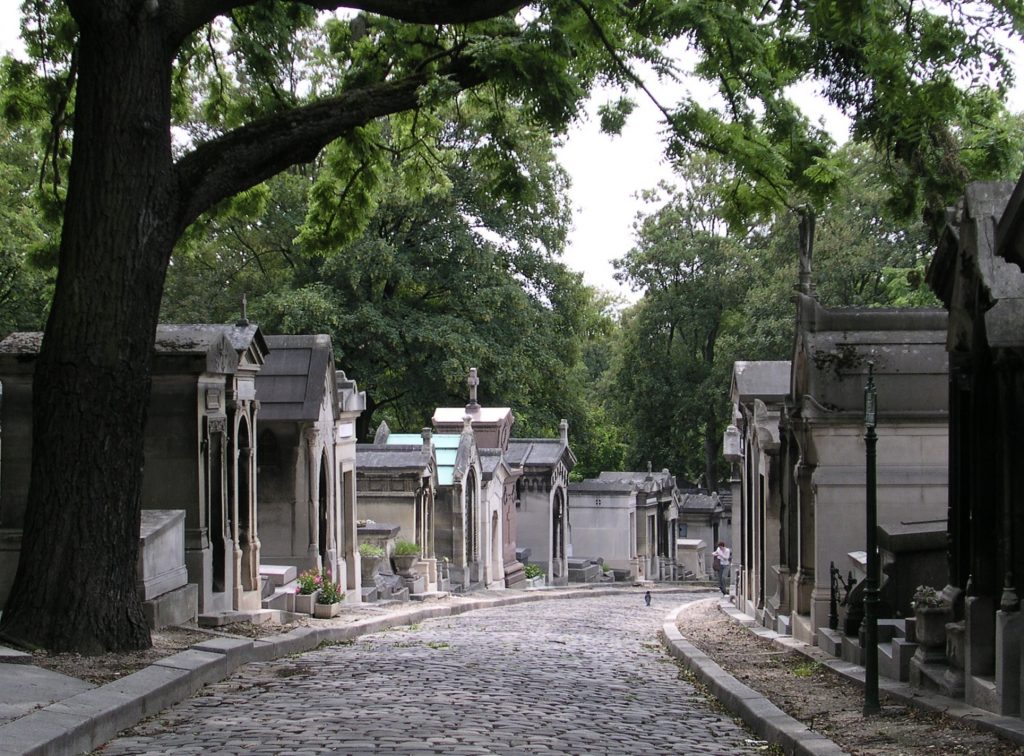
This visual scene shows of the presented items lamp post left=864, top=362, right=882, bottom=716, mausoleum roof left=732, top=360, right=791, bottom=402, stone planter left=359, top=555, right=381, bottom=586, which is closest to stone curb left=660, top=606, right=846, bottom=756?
lamp post left=864, top=362, right=882, bottom=716

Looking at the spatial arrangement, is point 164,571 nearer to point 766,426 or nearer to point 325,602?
point 325,602

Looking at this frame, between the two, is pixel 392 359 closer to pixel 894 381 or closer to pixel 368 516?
pixel 368 516

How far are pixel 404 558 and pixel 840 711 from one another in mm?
17231

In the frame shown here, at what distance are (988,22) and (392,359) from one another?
A: 27995 mm

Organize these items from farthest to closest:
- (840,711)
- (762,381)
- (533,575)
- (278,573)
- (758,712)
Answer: (533,575)
(762,381)
(278,573)
(840,711)
(758,712)

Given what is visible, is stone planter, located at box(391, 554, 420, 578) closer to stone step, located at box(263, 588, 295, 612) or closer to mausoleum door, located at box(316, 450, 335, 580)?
mausoleum door, located at box(316, 450, 335, 580)

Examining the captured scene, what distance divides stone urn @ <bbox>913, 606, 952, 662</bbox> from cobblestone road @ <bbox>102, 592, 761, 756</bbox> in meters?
1.49

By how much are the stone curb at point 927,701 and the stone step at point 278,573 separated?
256 inches

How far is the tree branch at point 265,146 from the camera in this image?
35.1ft

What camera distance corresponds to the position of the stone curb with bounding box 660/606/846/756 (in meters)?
7.57

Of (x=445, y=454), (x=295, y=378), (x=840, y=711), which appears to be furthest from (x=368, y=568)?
(x=840, y=711)

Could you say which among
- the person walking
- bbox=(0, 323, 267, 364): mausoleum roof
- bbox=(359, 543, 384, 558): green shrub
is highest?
bbox=(0, 323, 267, 364): mausoleum roof

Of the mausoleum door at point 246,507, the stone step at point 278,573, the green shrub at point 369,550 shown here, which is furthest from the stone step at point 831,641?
the green shrub at point 369,550

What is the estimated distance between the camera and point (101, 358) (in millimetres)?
9914
